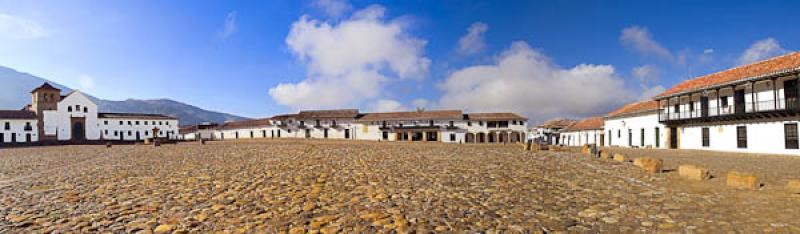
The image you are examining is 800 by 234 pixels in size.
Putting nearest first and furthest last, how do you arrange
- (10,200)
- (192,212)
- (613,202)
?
(192,212) < (613,202) < (10,200)

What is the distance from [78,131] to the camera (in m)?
59.3

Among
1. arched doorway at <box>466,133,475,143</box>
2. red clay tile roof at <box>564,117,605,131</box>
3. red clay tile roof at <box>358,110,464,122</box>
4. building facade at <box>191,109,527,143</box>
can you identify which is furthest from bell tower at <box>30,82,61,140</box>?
red clay tile roof at <box>564,117,605,131</box>

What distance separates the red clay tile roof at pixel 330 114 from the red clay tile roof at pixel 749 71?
39119 mm

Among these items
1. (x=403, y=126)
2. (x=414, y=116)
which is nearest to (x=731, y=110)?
(x=414, y=116)

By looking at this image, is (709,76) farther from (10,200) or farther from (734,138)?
(10,200)

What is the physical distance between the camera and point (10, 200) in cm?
842

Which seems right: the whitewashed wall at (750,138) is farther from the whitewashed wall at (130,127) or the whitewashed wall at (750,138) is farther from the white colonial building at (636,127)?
the whitewashed wall at (130,127)

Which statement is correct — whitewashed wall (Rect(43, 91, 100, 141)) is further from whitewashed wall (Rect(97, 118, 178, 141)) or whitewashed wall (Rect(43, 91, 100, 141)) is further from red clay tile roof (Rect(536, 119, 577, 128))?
red clay tile roof (Rect(536, 119, 577, 128))

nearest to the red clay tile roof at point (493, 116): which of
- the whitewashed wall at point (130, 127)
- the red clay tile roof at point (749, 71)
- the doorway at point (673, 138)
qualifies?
the doorway at point (673, 138)

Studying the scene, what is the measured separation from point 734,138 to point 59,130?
3039 inches

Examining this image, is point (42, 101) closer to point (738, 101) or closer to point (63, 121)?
point (63, 121)

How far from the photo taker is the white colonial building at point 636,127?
1304 inches

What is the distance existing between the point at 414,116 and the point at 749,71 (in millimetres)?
35633

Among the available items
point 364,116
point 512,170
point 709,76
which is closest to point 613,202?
point 512,170
